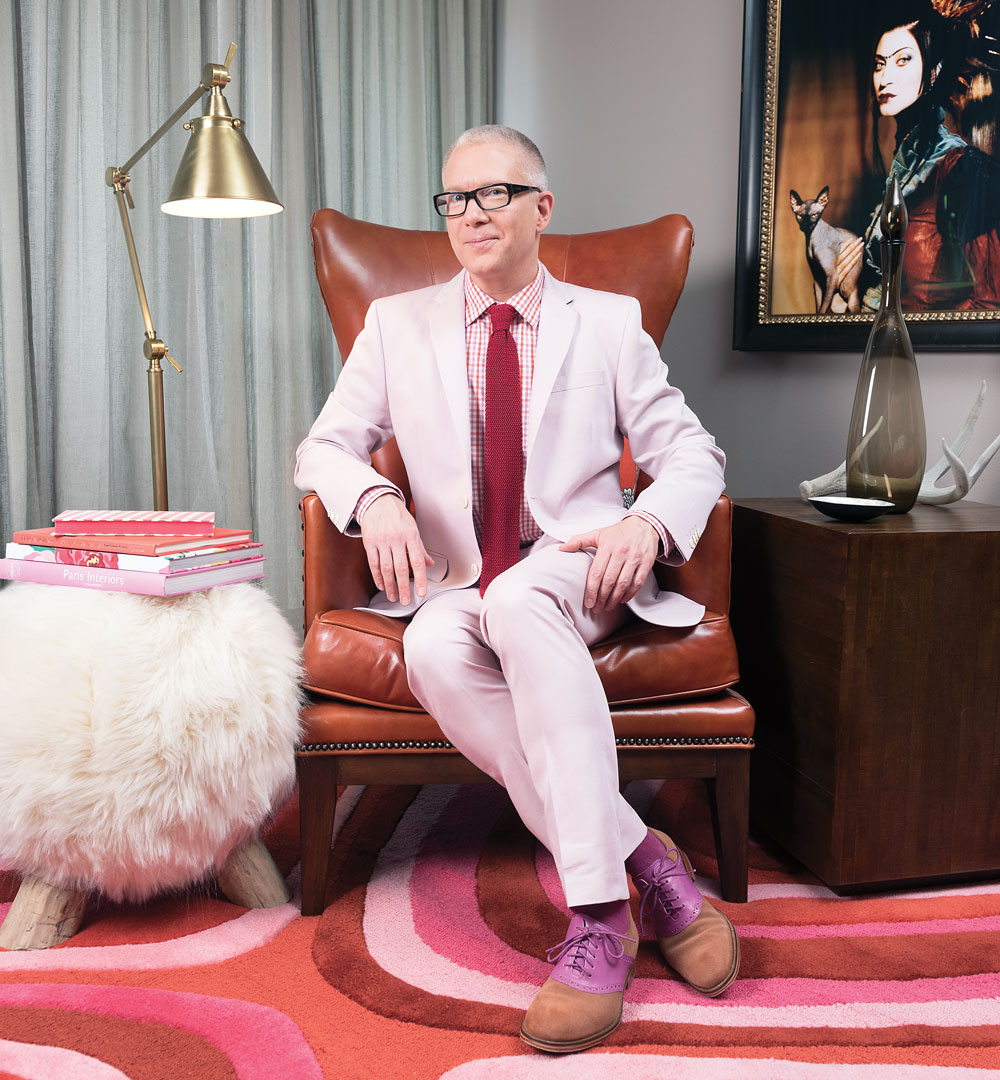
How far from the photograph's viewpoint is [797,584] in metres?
1.66

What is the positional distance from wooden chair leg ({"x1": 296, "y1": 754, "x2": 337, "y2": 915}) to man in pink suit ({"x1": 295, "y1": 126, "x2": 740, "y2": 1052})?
222 millimetres

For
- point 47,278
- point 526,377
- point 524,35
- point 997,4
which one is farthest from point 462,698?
point 524,35

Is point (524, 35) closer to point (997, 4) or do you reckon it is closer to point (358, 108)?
point (358, 108)

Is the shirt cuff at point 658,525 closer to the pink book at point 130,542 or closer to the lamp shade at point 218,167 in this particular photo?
the pink book at point 130,542

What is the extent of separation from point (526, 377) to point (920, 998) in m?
1.14

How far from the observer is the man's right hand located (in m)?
1.49

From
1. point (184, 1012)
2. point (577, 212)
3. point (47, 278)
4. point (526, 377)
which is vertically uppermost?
point (577, 212)

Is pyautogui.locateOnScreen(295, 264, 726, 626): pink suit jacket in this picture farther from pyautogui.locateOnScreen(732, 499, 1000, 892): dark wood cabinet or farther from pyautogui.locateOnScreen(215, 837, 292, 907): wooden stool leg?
pyautogui.locateOnScreen(215, 837, 292, 907): wooden stool leg

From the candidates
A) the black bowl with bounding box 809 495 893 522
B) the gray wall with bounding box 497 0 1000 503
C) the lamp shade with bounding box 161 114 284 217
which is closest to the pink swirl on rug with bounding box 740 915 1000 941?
the black bowl with bounding box 809 495 893 522

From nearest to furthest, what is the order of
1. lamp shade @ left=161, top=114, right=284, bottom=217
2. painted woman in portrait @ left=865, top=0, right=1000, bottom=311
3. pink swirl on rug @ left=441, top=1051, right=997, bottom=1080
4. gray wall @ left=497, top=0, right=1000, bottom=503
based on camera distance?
pink swirl on rug @ left=441, top=1051, right=997, bottom=1080 → lamp shade @ left=161, top=114, right=284, bottom=217 → painted woman in portrait @ left=865, top=0, right=1000, bottom=311 → gray wall @ left=497, top=0, right=1000, bottom=503

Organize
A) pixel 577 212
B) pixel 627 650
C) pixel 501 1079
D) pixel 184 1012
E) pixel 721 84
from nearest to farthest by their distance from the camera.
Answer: pixel 501 1079
pixel 184 1012
pixel 627 650
pixel 721 84
pixel 577 212

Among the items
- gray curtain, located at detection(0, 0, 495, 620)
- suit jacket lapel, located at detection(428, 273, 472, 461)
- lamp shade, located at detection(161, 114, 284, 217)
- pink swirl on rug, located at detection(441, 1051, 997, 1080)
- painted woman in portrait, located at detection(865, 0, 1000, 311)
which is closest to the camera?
pink swirl on rug, located at detection(441, 1051, 997, 1080)

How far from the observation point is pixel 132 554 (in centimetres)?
148

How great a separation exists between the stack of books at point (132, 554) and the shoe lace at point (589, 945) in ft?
2.54
